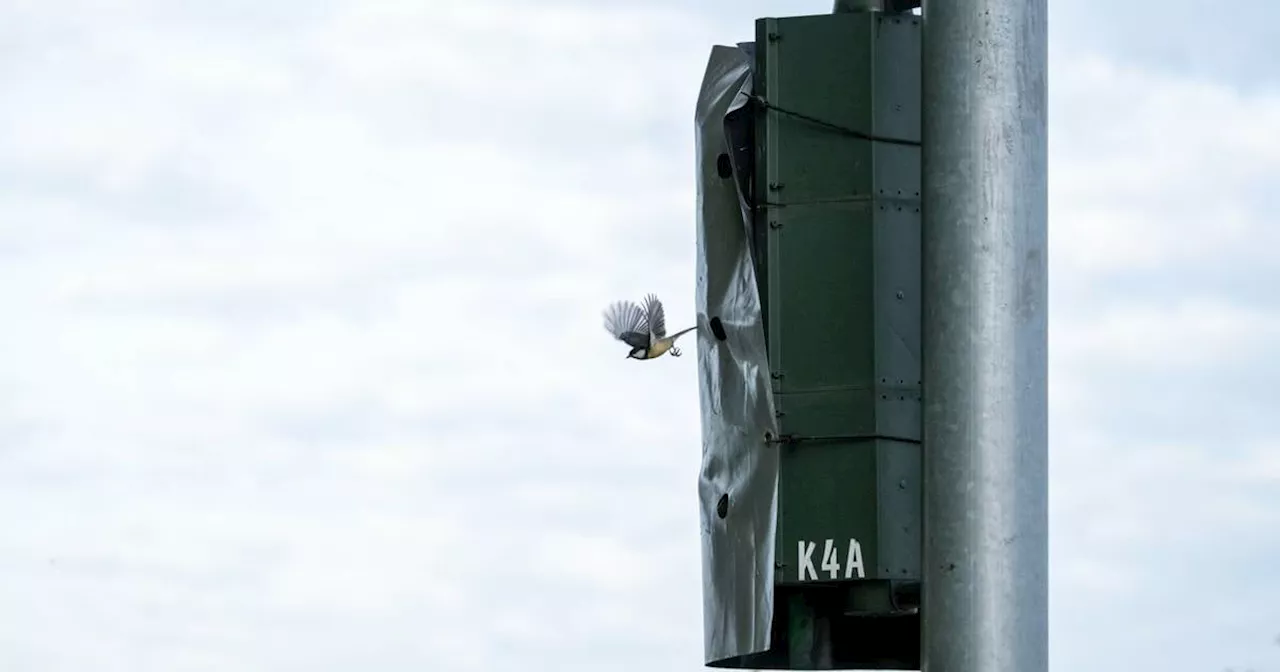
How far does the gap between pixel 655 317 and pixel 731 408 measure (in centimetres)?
105

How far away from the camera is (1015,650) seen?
15.0 ft

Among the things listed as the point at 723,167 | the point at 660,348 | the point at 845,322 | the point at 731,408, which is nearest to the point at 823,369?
the point at 845,322

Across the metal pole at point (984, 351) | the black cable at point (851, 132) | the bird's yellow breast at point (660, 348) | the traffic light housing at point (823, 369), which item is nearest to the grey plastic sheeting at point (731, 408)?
Answer: the traffic light housing at point (823, 369)

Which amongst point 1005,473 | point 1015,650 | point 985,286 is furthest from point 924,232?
point 1015,650

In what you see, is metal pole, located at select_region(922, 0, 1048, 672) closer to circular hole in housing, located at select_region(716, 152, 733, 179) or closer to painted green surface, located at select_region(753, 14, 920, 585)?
painted green surface, located at select_region(753, 14, 920, 585)

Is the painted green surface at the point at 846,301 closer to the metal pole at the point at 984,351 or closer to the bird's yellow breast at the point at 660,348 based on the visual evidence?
the metal pole at the point at 984,351

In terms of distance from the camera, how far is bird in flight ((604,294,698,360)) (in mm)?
6578

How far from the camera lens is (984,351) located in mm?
4590

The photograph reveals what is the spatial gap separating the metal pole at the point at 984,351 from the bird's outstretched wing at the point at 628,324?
6.61ft

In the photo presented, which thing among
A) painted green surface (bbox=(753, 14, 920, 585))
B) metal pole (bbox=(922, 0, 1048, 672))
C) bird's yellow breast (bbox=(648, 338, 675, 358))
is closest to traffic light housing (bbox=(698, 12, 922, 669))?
painted green surface (bbox=(753, 14, 920, 585))

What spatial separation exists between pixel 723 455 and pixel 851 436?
0.46 m

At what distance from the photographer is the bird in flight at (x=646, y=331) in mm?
6578

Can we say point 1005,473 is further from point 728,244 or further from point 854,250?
point 728,244

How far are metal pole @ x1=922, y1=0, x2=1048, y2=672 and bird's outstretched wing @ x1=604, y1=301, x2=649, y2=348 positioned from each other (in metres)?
2.01
